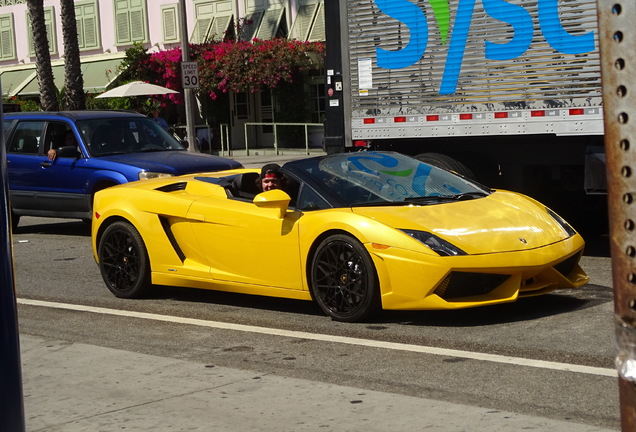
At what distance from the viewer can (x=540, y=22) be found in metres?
11.0

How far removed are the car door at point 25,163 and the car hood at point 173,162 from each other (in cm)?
106

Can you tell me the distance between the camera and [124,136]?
47.6 feet

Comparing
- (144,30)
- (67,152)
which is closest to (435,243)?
(67,152)

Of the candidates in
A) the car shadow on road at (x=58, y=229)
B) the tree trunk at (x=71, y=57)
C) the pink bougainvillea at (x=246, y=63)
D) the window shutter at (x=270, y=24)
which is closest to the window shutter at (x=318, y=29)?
the pink bougainvillea at (x=246, y=63)

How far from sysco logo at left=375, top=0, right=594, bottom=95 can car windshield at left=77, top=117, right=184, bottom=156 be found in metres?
3.85

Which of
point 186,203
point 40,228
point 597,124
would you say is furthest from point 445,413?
point 40,228

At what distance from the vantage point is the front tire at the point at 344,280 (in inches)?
288

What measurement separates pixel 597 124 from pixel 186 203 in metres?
4.34

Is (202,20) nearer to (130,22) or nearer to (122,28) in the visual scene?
(130,22)

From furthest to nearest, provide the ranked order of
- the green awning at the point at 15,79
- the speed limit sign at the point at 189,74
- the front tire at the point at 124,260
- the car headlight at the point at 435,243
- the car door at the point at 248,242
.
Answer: the green awning at the point at 15,79, the speed limit sign at the point at 189,74, the front tire at the point at 124,260, the car door at the point at 248,242, the car headlight at the point at 435,243

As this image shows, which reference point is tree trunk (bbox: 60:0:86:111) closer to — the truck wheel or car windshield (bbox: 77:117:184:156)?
car windshield (bbox: 77:117:184:156)

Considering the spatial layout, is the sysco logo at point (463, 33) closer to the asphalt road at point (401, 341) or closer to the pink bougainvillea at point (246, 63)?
the asphalt road at point (401, 341)

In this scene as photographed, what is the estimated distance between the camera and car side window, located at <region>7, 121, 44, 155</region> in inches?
574

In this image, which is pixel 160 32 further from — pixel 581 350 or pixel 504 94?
pixel 581 350
